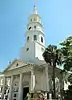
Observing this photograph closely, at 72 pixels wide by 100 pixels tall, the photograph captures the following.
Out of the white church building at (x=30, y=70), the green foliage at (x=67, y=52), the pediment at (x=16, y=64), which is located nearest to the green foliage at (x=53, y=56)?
the white church building at (x=30, y=70)

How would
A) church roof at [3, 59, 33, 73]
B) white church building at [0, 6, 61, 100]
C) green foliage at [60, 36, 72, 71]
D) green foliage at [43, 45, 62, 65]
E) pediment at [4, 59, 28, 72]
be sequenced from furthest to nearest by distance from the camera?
pediment at [4, 59, 28, 72], church roof at [3, 59, 33, 73], white church building at [0, 6, 61, 100], green foliage at [43, 45, 62, 65], green foliage at [60, 36, 72, 71]

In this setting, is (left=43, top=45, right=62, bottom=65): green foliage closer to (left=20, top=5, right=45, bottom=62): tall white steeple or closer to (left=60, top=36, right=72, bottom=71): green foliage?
(left=60, top=36, right=72, bottom=71): green foliage

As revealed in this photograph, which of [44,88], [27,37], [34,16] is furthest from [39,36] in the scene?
[44,88]

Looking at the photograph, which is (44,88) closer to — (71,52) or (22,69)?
(22,69)

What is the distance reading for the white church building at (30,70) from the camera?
108ft

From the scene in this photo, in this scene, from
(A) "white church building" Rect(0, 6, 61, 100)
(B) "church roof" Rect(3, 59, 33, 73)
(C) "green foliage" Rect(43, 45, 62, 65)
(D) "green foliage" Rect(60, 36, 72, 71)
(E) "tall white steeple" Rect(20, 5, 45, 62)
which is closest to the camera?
(D) "green foliage" Rect(60, 36, 72, 71)

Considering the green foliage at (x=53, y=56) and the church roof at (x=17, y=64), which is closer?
the green foliage at (x=53, y=56)

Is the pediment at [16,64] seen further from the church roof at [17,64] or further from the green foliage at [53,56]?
the green foliage at [53,56]

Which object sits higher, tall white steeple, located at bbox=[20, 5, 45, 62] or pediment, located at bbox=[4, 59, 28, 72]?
tall white steeple, located at bbox=[20, 5, 45, 62]

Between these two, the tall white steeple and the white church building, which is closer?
the white church building

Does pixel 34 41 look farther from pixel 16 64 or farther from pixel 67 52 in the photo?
pixel 67 52

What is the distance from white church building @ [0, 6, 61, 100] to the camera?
108ft

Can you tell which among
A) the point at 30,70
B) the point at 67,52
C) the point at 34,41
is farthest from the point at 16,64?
the point at 67,52

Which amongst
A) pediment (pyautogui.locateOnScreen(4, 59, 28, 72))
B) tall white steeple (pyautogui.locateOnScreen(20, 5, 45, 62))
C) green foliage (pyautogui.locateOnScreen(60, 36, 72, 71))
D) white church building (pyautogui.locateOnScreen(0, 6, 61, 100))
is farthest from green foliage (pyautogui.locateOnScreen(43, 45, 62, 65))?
tall white steeple (pyautogui.locateOnScreen(20, 5, 45, 62))
